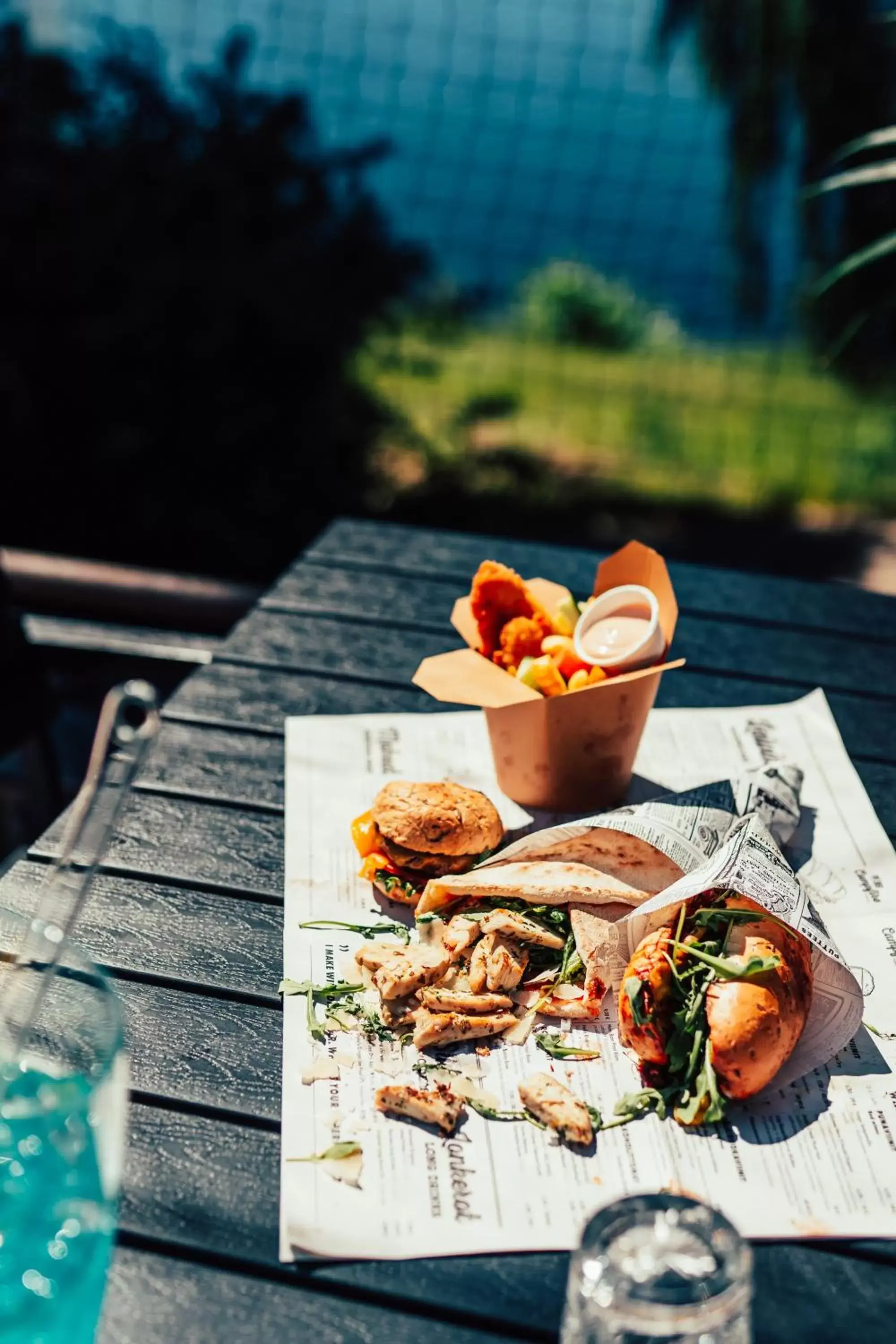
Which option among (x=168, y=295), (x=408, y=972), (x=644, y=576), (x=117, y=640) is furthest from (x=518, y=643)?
(x=168, y=295)

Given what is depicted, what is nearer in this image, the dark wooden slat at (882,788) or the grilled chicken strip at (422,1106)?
the grilled chicken strip at (422,1106)

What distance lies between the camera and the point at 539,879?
1.03 meters

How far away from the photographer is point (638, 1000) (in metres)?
0.90

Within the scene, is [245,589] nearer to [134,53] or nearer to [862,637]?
[862,637]

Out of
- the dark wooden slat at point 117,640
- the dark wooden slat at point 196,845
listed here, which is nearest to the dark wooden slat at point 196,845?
the dark wooden slat at point 196,845

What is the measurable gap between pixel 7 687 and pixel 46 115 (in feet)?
5.32

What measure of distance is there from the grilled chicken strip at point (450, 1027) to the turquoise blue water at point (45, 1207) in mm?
299

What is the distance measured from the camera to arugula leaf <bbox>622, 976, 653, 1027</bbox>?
888 mm

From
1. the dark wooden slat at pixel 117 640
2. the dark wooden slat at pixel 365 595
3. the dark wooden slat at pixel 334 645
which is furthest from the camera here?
the dark wooden slat at pixel 117 640

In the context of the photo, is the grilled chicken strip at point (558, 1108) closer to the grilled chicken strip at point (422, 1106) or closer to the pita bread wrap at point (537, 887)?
the grilled chicken strip at point (422, 1106)

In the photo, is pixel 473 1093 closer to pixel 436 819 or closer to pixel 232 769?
pixel 436 819

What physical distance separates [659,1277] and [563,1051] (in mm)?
313

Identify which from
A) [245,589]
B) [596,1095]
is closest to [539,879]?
[596,1095]

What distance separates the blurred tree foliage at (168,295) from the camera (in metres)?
2.91
